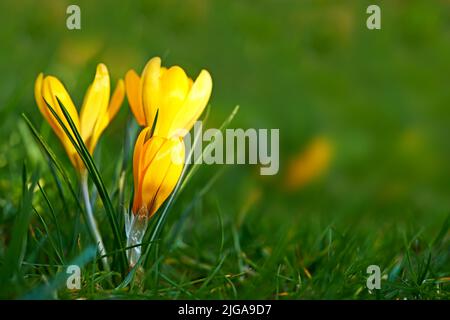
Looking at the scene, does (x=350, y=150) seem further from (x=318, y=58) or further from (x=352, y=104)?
(x=318, y=58)

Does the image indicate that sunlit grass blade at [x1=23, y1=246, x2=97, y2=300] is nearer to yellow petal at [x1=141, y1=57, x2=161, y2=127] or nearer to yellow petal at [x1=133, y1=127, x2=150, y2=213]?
yellow petal at [x1=133, y1=127, x2=150, y2=213]

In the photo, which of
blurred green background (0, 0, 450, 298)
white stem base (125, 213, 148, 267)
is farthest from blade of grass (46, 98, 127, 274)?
blurred green background (0, 0, 450, 298)

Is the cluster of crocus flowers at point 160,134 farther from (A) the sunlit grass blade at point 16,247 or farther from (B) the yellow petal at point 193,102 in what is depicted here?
(A) the sunlit grass blade at point 16,247

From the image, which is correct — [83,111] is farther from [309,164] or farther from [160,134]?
[309,164]

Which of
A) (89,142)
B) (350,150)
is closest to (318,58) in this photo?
(350,150)

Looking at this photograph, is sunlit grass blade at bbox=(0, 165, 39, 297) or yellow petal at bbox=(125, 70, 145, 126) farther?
yellow petal at bbox=(125, 70, 145, 126)

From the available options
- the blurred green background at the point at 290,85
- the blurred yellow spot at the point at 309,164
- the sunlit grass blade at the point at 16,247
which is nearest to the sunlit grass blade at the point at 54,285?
the sunlit grass blade at the point at 16,247

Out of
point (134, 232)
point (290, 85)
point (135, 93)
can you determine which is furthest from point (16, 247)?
point (290, 85)
